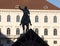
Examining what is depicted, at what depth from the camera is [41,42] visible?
1022 inches

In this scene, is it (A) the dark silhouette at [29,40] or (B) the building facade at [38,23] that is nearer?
(A) the dark silhouette at [29,40]

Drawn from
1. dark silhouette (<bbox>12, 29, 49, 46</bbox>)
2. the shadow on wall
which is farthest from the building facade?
dark silhouette (<bbox>12, 29, 49, 46</bbox>)

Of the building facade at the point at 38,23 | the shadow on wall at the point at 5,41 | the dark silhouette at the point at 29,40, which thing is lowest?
the shadow on wall at the point at 5,41

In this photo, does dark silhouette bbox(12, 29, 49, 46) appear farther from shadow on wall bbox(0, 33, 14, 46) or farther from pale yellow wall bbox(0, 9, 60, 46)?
pale yellow wall bbox(0, 9, 60, 46)

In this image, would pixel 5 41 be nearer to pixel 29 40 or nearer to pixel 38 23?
pixel 38 23

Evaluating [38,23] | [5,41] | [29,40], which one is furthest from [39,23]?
[29,40]

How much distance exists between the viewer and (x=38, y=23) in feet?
198

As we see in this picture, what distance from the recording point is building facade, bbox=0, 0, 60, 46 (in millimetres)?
59781

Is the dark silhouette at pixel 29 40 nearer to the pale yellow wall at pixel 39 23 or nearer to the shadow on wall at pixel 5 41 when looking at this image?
the shadow on wall at pixel 5 41

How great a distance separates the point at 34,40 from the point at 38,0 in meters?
38.1

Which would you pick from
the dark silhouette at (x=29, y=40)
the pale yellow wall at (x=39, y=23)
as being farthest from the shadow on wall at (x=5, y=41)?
the dark silhouette at (x=29, y=40)

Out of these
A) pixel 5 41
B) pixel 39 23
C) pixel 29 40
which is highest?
pixel 29 40

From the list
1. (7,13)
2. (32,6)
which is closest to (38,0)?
(32,6)

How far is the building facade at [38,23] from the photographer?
59.8m
